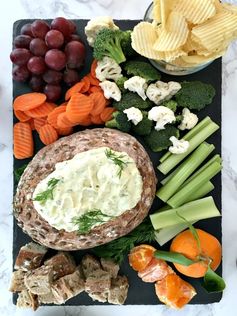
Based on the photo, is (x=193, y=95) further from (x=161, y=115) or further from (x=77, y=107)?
(x=77, y=107)

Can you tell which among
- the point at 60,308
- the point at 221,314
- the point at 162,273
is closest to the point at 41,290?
the point at 60,308

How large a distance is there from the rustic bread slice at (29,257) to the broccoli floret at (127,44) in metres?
0.75

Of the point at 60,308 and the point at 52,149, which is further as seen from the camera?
the point at 60,308

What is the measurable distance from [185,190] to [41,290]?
61cm

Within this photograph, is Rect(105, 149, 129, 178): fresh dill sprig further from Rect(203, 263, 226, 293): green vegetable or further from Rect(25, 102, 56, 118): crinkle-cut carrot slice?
Rect(203, 263, 226, 293): green vegetable

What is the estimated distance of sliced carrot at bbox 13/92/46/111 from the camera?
2.15 metres

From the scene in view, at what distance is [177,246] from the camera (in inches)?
85.7

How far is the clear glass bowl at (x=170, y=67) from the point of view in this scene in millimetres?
2113

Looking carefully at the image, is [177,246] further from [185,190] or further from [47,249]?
[47,249]

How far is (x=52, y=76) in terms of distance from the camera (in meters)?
2.10

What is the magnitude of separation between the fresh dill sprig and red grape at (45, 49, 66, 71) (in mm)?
347

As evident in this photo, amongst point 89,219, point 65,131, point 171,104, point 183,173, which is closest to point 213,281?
point 183,173

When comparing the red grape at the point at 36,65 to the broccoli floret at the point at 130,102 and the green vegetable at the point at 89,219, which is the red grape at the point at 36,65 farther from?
the green vegetable at the point at 89,219

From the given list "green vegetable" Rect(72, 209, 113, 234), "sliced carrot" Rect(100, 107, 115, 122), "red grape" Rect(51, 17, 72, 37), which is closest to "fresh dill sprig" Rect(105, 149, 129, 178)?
"green vegetable" Rect(72, 209, 113, 234)
